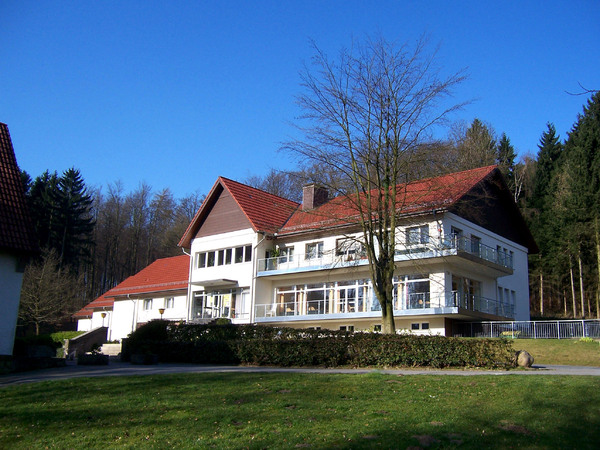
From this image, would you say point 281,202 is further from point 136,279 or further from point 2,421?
point 2,421

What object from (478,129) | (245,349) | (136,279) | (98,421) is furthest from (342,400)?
(478,129)

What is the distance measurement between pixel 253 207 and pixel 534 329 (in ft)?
62.5

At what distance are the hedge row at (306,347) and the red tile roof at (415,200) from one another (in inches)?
237

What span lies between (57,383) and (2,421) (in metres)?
3.72

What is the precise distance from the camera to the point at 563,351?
23.9 meters

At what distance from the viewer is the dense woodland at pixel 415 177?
134 ft

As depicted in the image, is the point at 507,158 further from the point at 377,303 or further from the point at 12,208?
the point at 12,208

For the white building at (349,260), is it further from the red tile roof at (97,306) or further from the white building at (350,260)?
the red tile roof at (97,306)

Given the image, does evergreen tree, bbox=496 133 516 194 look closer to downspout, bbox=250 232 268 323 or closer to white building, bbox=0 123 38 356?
downspout, bbox=250 232 268 323

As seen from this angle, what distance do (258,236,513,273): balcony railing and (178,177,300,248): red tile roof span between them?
8.12ft

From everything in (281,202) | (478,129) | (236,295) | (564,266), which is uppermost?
(478,129)

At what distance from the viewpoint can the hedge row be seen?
56.9ft

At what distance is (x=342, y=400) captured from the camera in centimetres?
1136

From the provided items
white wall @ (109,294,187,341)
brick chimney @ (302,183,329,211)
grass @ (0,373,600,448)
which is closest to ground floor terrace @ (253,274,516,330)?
brick chimney @ (302,183,329,211)
